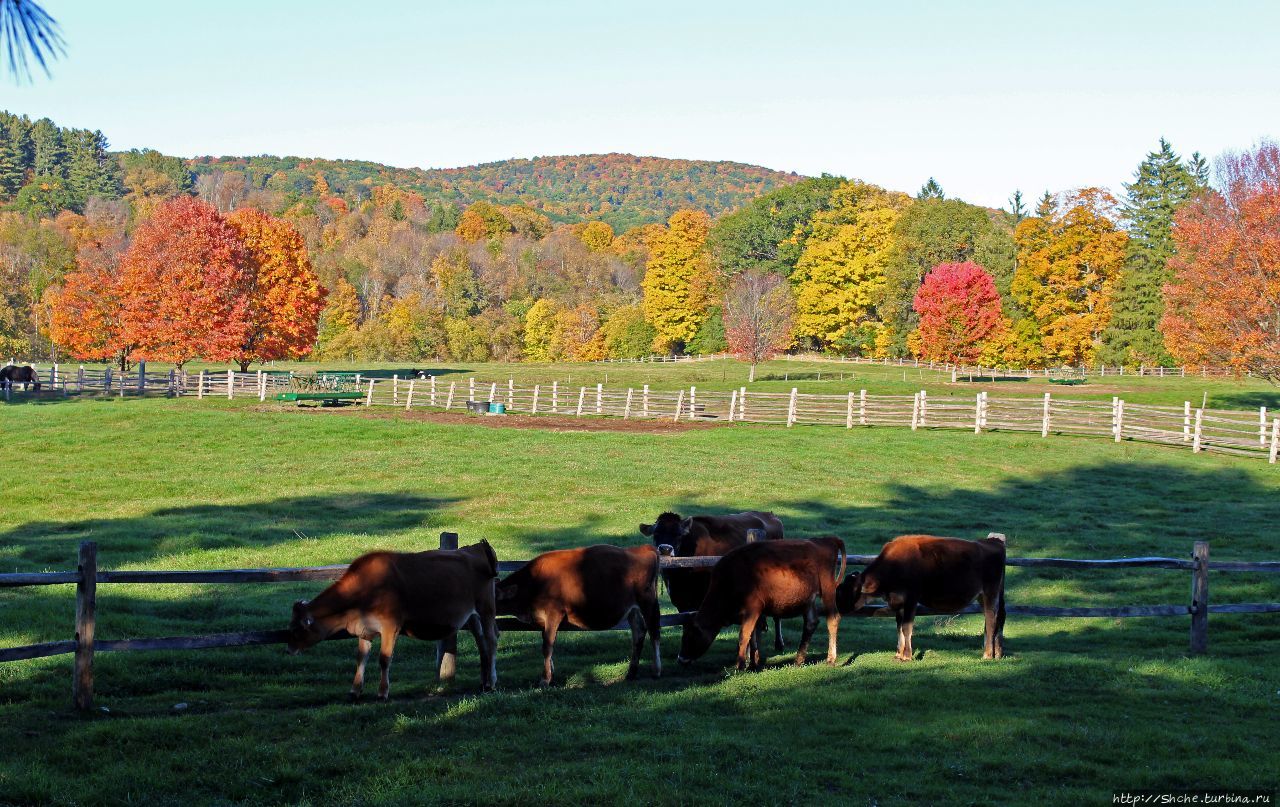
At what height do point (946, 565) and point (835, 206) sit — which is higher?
point (835, 206)

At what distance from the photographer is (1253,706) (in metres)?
8.80

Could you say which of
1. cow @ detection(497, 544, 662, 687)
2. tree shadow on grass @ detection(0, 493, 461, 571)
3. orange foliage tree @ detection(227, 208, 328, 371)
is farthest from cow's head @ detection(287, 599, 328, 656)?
orange foliage tree @ detection(227, 208, 328, 371)

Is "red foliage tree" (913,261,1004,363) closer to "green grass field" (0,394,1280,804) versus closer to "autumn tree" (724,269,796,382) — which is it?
"autumn tree" (724,269,796,382)

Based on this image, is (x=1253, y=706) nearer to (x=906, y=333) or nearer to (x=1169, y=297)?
(x=1169, y=297)

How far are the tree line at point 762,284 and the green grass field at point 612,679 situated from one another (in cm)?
2560

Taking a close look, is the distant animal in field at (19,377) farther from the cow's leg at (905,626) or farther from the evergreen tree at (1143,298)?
the evergreen tree at (1143,298)

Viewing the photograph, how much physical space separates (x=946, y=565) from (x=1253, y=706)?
8.85 ft

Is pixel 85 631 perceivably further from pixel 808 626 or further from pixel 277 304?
pixel 277 304

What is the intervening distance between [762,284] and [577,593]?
78.2 metres

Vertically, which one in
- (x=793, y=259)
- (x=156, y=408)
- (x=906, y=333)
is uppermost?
(x=793, y=259)

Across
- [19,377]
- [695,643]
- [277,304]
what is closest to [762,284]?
[277,304]

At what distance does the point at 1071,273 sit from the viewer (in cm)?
7875

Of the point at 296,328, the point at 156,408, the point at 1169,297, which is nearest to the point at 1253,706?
the point at 156,408

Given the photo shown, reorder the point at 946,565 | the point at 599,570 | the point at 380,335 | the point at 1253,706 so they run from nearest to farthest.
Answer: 1. the point at 1253,706
2. the point at 599,570
3. the point at 946,565
4. the point at 380,335
